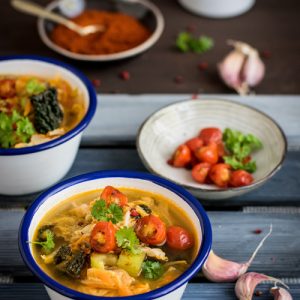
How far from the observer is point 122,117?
2334mm

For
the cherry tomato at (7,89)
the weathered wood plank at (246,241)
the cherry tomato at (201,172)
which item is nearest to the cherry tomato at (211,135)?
the cherry tomato at (201,172)

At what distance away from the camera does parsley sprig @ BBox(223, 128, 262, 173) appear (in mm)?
2043

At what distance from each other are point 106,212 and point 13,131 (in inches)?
19.5

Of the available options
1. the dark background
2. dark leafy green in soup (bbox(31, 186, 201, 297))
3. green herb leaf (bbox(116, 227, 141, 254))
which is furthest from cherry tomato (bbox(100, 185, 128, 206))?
the dark background

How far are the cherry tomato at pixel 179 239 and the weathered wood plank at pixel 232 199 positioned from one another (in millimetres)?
Answer: 397

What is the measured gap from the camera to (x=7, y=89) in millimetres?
2086

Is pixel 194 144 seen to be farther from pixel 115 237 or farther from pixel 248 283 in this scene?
pixel 115 237

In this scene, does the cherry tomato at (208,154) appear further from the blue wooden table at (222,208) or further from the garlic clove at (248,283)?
the garlic clove at (248,283)

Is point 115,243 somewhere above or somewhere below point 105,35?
above

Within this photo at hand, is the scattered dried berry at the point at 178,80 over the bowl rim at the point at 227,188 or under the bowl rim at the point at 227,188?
under

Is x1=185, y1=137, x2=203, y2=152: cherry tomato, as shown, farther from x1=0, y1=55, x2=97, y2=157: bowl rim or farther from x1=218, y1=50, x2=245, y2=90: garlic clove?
x1=218, y1=50, x2=245, y2=90: garlic clove

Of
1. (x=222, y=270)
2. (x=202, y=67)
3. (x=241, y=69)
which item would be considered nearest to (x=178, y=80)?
(x=202, y=67)

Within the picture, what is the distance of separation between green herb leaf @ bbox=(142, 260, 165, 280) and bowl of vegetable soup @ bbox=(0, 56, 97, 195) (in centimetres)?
49

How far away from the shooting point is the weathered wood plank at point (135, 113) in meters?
2.25
